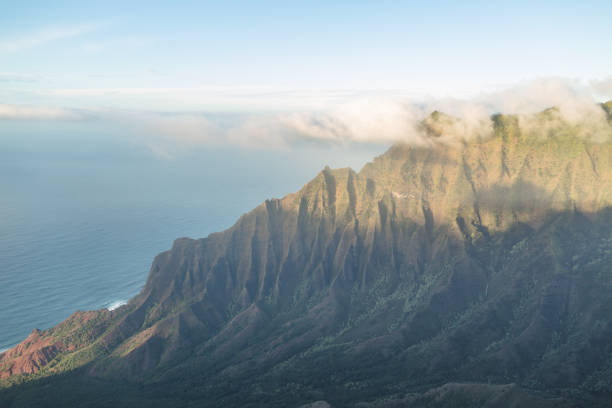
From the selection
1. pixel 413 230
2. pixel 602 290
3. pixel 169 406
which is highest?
pixel 413 230

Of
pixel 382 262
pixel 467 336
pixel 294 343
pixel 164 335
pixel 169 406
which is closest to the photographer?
pixel 169 406

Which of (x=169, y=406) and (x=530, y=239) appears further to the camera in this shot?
(x=530, y=239)

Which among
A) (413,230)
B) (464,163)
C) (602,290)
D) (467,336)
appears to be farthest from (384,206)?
(602,290)

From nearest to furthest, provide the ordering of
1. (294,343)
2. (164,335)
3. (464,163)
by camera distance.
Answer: (294,343)
(164,335)
(464,163)

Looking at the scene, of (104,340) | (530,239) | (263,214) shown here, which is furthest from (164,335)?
(530,239)

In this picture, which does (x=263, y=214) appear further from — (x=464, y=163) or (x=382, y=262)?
(x=464, y=163)

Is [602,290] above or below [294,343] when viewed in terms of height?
above
